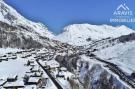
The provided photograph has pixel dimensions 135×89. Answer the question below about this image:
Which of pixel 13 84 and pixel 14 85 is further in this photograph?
pixel 13 84

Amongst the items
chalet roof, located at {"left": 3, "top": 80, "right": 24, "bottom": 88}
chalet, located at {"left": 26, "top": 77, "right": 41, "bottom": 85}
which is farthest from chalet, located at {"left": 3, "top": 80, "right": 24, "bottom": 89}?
chalet, located at {"left": 26, "top": 77, "right": 41, "bottom": 85}

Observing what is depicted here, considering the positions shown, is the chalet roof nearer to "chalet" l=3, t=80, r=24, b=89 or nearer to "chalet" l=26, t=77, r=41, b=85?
"chalet" l=3, t=80, r=24, b=89

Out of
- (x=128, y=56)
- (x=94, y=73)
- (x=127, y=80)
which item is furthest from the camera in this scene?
(x=128, y=56)

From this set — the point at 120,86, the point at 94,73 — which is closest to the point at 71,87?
the point at 120,86

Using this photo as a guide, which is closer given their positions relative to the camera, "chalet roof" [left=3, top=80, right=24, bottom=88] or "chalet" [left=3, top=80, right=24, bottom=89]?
"chalet" [left=3, top=80, right=24, bottom=89]

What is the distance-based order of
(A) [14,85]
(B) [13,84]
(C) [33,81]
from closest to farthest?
(A) [14,85] → (B) [13,84] → (C) [33,81]

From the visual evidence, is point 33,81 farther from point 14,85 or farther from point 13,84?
point 14,85

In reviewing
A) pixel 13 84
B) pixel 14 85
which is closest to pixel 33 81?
pixel 13 84

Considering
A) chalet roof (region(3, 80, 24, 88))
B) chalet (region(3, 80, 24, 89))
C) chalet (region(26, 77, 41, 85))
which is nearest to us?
chalet (region(3, 80, 24, 89))

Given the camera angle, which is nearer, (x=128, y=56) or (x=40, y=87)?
(x=40, y=87)

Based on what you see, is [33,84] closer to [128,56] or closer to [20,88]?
[20,88]

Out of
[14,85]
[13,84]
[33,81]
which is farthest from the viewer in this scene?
[33,81]
